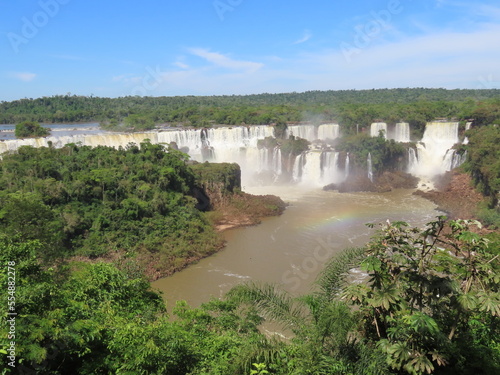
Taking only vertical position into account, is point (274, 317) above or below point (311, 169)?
above

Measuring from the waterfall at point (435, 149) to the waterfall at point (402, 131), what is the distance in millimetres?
1681

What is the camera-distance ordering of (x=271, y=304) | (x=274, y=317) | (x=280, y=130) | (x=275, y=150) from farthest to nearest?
(x=280, y=130), (x=275, y=150), (x=271, y=304), (x=274, y=317)

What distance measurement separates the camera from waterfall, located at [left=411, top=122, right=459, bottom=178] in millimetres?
36594

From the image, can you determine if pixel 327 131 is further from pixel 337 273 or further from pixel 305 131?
pixel 337 273

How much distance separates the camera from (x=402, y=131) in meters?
42.6

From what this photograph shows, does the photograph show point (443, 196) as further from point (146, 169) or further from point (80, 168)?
point (80, 168)

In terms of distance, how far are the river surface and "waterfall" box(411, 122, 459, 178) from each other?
6.08 meters

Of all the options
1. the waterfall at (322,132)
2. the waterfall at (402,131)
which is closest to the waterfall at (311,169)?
the waterfall at (322,132)

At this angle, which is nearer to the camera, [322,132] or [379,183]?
[379,183]

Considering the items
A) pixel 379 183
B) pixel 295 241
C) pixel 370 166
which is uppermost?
pixel 370 166

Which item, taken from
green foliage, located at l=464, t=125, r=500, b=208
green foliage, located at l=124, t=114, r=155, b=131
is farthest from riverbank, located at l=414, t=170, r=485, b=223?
green foliage, located at l=124, t=114, r=155, b=131

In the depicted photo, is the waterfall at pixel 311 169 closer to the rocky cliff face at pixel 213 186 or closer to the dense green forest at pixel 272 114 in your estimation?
the rocky cliff face at pixel 213 186

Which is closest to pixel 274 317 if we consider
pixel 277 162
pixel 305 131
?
pixel 277 162

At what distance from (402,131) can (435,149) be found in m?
4.39
